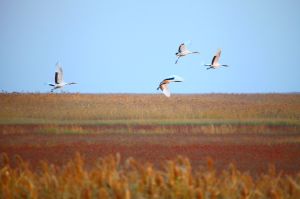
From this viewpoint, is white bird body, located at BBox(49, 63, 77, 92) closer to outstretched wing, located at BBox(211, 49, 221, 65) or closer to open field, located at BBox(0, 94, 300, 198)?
open field, located at BBox(0, 94, 300, 198)

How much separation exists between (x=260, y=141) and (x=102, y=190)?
1277 cm

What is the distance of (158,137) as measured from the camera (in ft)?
77.2

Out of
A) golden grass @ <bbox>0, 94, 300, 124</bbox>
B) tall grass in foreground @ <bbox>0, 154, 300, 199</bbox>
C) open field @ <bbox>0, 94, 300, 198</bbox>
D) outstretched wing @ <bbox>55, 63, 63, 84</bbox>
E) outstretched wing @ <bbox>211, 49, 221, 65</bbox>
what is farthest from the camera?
golden grass @ <bbox>0, 94, 300, 124</bbox>

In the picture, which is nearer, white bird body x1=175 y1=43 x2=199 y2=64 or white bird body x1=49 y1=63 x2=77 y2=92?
white bird body x1=49 y1=63 x2=77 y2=92

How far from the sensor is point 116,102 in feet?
123

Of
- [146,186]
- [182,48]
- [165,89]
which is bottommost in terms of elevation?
[146,186]

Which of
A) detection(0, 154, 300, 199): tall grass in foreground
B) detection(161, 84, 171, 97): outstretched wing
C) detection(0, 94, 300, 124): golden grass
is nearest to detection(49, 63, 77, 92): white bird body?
detection(161, 84, 171, 97): outstretched wing

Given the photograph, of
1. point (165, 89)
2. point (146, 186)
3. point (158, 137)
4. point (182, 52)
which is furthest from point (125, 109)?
point (146, 186)

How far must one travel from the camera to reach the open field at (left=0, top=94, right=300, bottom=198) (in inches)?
449

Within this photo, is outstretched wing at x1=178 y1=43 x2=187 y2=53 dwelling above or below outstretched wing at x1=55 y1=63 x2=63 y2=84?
above

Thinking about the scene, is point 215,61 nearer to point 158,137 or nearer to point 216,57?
point 216,57

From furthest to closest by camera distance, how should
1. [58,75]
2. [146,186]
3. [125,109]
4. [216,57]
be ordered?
[125,109]
[216,57]
[58,75]
[146,186]

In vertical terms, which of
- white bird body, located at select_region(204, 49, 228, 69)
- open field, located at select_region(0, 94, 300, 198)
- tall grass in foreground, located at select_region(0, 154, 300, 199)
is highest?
white bird body, located at select_region(204, 49, 228, 69)

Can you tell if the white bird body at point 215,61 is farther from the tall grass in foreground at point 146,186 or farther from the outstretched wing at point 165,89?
the tall grass in foreground at point 146,186
